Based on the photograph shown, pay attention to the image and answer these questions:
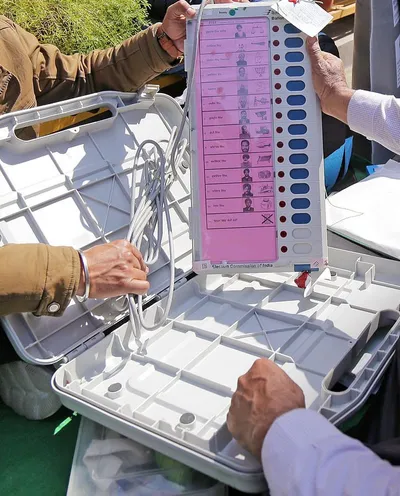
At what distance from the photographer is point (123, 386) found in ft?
3.05

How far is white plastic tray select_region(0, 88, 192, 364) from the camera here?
1.04 m

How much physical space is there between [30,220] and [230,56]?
0.48 m

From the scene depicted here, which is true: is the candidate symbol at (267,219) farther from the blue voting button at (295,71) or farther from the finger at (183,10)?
the finger at (183,10)

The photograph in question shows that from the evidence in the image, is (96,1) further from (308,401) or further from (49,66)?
(308,401)

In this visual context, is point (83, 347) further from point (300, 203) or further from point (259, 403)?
point (300, 203)

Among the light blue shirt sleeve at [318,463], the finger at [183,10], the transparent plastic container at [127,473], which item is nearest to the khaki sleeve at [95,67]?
the finger at [183,10]

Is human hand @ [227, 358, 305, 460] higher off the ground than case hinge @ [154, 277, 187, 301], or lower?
higher

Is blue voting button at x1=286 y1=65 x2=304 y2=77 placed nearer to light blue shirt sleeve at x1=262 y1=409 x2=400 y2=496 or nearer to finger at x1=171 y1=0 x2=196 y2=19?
finger at x1=171 y1=0 x2=196 y2=19

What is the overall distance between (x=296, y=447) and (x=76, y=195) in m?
0.67

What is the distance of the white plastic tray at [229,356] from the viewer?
0.81 metres

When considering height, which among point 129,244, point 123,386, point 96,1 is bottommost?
point 123,386

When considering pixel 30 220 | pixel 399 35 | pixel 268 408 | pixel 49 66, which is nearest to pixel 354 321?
pixel 268 408

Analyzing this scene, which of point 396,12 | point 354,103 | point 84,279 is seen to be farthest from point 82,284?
point 396,12

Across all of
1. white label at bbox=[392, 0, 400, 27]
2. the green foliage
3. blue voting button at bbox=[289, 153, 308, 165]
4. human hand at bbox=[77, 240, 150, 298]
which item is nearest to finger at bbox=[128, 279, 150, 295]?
human hand at bbox=[77, 240, 150, 298]
